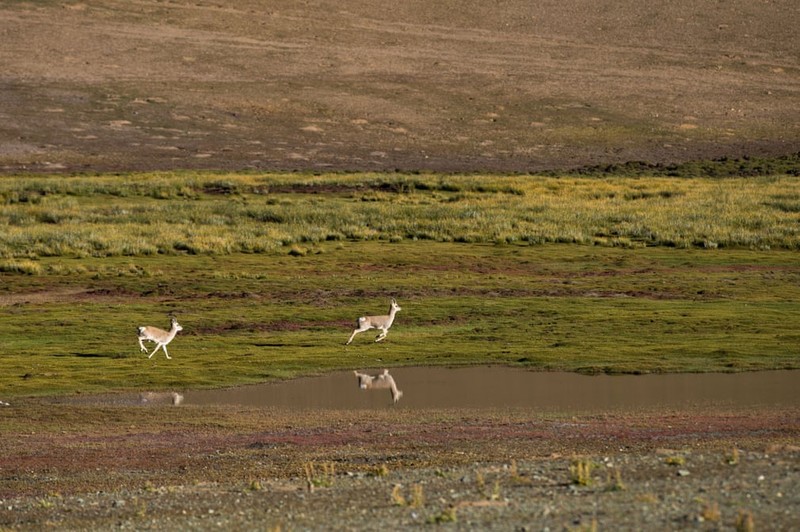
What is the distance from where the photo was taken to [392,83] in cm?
10100

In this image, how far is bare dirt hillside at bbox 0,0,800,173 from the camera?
281 ft

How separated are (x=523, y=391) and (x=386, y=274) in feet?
59.1

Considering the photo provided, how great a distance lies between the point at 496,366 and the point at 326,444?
31.1ft

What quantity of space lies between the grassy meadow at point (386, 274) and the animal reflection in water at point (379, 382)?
3.14 ft

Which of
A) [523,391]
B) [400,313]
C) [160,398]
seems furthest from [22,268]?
[523,391]

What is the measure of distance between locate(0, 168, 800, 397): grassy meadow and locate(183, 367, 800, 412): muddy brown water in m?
0.75

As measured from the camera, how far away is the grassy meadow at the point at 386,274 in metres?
30.9

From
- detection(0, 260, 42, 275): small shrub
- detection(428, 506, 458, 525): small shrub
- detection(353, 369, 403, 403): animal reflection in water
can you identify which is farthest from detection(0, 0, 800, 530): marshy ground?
detection(353, 369, 403, 403): animal reflection in water

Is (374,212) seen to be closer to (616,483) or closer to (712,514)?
(616,483)

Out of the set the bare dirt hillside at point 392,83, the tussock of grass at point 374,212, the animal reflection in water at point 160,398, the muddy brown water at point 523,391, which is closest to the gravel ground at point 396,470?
the animal reflection in water at point 160,398

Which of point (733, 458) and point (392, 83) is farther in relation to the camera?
point (392, 83)

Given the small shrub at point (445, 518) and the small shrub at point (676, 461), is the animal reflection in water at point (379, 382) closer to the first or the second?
the small shrub at point (676, 461)

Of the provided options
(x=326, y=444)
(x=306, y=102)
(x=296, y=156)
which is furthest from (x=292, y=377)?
(x=306, y=102)

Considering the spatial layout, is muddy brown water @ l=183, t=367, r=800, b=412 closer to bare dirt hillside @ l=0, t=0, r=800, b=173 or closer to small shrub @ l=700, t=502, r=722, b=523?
small shrub @ l=700, t=502, r=722, b=523
